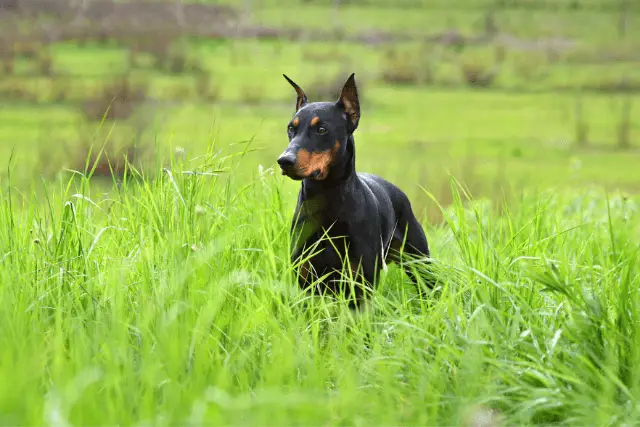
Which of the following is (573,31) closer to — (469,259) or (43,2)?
(43,2)

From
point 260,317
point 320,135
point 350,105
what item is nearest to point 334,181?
point 320,135

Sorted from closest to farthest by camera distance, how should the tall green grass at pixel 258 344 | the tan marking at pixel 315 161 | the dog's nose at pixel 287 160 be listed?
the tall green grass at pixel 258 344
the dog's nose at pixel 287 160
the tan marking at pixel 315 161

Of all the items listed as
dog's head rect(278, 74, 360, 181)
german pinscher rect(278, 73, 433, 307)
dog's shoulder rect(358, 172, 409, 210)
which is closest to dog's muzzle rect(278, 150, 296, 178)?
dog's head rect(278, 74, 360, 181)

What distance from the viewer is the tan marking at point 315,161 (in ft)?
10.9

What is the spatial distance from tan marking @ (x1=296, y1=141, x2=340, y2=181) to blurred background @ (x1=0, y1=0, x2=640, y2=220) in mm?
6254

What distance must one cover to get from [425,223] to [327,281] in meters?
2.00

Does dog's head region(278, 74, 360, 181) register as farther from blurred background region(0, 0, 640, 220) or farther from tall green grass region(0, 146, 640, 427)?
blurred background region(0, 0, 640, 220)

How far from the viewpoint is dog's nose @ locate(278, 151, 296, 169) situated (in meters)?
3.21

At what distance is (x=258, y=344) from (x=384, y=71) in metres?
13.7

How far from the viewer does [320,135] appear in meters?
3.52

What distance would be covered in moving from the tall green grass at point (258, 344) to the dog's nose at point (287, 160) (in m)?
0.35

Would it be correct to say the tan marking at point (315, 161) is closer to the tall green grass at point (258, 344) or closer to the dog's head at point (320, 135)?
the dog's head at point (320, 135)

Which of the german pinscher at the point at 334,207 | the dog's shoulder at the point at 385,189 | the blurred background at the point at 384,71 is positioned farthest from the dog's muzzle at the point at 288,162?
the blurred background at the point at 384,71

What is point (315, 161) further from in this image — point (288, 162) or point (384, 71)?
point (384, 71)
